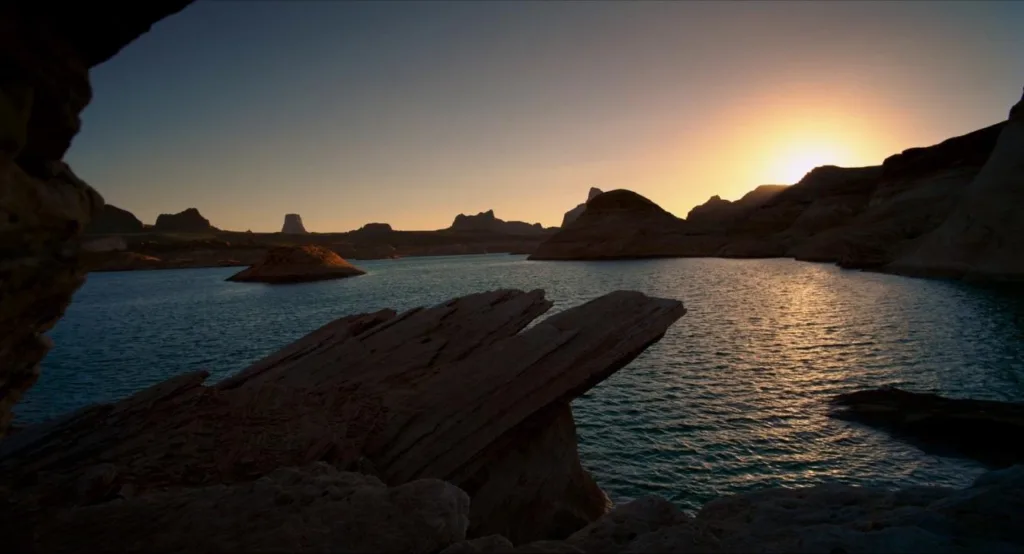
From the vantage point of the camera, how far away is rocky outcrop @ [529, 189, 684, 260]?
479 feet

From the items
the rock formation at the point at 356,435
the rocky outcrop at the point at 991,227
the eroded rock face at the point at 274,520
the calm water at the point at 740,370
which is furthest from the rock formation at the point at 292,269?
the rocky outcrop at the point at 991,227

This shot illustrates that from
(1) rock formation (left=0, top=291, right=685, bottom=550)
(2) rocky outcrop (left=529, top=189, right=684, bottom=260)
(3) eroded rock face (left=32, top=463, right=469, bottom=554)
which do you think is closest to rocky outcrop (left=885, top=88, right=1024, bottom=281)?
(1) rock formation (left=0, top=291, right=685, bottom=550)

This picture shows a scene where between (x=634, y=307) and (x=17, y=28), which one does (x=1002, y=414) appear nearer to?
(x=634, y=307)

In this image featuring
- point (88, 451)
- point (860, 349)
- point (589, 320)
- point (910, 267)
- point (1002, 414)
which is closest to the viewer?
point (88, 451)

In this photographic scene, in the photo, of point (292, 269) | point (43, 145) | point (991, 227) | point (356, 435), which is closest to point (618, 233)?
point (292, 269)

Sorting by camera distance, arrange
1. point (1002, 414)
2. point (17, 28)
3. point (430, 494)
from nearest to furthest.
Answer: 1. point (17, 28)
2. point (430, 494)
3. point (1002, 414)

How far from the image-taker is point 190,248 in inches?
7234

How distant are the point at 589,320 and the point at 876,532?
9.50 metres

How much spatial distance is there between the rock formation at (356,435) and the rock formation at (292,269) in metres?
93.9

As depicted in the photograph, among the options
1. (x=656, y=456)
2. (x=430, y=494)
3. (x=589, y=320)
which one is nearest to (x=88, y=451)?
(x=430, y=494)

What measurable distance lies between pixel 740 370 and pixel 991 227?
53.0m

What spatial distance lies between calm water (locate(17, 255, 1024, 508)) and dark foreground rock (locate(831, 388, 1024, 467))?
3.05 ft

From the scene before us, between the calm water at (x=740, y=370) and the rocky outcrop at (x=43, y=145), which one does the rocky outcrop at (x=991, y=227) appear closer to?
the calm water at (x=740, y=370)

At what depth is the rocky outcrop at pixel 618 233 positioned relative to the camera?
479 feet
